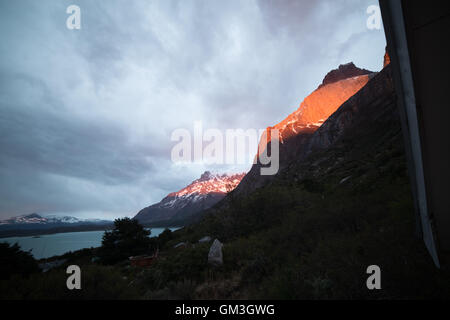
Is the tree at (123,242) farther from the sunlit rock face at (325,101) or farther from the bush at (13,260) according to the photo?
the sunlit rock face at (325,101)

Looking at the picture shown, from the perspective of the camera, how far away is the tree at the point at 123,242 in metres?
20.7

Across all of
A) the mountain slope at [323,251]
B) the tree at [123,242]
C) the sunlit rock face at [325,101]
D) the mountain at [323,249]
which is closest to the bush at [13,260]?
the mountain slope at [323,251]

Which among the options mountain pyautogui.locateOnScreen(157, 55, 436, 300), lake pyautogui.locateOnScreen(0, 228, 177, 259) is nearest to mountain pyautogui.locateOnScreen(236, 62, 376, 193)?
lake pyautogui.locateOnScreen(0, 228, 177, 259)

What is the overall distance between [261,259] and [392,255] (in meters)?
4.01

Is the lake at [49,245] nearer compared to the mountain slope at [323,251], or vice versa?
the mountain slope at [323,251]

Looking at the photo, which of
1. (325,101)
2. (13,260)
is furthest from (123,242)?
(325,101)

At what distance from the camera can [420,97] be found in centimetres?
342

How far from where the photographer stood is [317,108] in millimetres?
105938

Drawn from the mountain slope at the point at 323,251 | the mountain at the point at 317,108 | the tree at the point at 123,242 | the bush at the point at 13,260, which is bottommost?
the tree at the point at 123,242

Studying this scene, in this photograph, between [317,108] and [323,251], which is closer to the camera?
[323,251]

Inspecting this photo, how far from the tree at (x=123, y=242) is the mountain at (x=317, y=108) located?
67.2 meters

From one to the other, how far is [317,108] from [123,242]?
118m

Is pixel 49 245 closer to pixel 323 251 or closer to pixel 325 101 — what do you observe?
pixel 323 251
